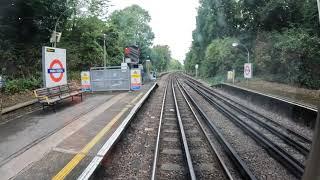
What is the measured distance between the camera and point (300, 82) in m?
25.5

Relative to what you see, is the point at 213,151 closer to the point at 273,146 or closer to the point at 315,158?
the point at 273,146

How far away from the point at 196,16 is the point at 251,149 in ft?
204

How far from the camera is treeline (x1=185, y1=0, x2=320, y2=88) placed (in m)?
25.1

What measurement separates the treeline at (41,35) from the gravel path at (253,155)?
35.5ft

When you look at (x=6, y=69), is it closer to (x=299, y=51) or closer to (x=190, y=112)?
(x=190, y=112)

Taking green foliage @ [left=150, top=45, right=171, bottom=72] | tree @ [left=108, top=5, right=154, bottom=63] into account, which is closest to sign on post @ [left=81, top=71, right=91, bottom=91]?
tree @ [left=108, top=5, right=154, bottom=63]

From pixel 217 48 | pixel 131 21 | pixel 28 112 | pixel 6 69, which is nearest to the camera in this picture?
pixel 28 112

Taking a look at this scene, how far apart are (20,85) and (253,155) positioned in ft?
42.3

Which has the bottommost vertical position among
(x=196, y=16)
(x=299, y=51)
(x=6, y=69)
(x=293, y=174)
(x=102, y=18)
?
(x=293, y=174)

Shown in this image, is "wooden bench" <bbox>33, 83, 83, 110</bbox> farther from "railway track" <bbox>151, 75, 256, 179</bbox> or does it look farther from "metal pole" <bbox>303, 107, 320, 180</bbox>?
"metal pole" <bbox>303, 107, 320, 180</bbox>

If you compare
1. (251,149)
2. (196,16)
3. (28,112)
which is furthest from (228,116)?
(196,16)

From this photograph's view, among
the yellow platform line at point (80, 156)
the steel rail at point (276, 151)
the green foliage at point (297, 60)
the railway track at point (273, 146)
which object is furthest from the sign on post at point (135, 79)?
the green foliage at point (297, 60)

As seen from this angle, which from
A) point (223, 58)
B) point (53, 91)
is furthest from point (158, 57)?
point (53, 91)

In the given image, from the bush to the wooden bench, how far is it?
101 inches
